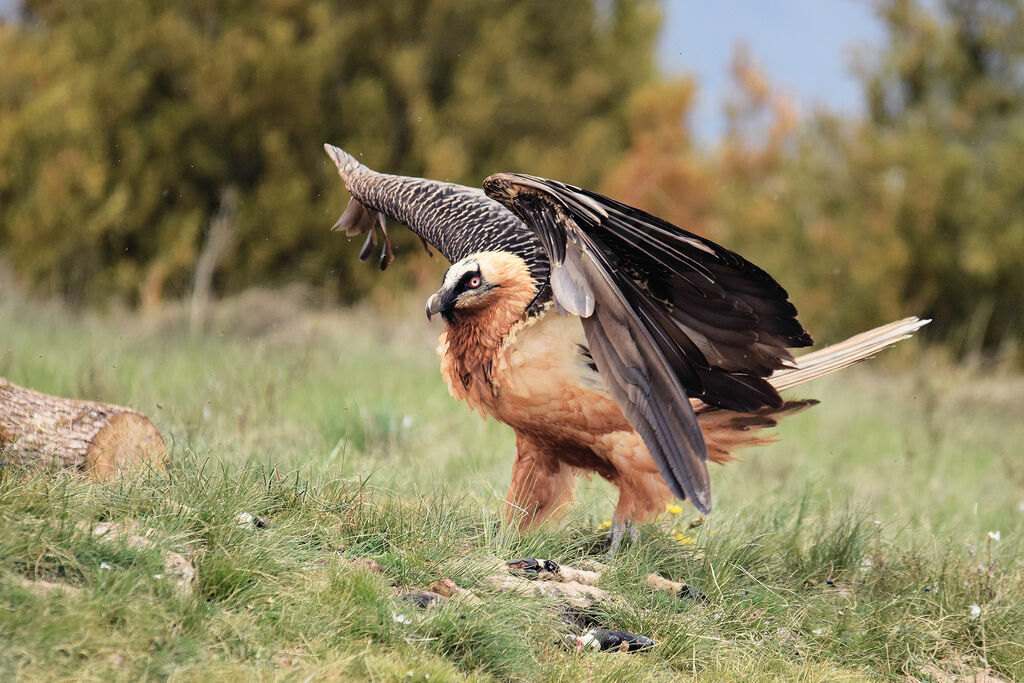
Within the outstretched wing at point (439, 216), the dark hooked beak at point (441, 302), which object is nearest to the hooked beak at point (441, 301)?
the dark hooked beak at point (441, 302)

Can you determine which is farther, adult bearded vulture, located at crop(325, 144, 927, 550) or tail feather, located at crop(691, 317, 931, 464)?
tail feather, located at crop(691, 317, 931, 464)

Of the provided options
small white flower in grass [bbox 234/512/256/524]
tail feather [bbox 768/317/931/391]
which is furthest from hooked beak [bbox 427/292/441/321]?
tail feather [bbox 768/317/931/391]

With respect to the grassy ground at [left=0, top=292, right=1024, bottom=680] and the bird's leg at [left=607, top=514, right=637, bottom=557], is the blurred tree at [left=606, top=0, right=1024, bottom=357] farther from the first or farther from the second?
the bird's leg at [left=607, top=514, right=637, bottom=557]

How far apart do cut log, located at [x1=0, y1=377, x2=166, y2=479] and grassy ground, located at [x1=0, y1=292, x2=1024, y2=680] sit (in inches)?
9.8

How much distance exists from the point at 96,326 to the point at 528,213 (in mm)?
8041

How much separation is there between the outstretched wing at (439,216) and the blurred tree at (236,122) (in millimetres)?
8329

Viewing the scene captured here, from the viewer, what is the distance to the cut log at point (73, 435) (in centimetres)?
385

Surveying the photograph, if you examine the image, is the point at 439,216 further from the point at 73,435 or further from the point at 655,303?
the point at 73,435

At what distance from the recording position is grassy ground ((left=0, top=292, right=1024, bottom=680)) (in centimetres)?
289

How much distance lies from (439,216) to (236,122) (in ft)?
37.5

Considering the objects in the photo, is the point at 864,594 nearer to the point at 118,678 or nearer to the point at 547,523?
the point at 547,523

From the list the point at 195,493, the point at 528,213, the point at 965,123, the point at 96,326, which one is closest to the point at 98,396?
the point at 195,493

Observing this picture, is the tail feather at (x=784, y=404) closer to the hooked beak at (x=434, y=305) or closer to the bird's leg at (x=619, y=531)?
the bird's leg at (x=619, y=531)

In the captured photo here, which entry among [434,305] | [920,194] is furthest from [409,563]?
[920,194]
